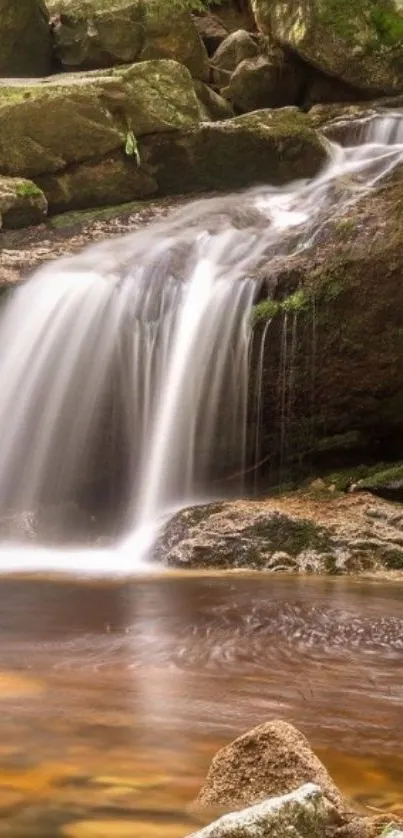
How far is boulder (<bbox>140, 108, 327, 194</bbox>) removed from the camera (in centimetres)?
1477

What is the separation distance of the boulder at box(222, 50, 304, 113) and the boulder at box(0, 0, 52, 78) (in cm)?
420

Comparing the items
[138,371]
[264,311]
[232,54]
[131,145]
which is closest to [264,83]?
[232,54]

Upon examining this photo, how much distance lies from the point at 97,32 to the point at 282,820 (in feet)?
61.8

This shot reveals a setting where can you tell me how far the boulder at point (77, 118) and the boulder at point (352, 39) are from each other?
13.3ft

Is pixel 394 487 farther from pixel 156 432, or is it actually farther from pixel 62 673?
pixel 62 673

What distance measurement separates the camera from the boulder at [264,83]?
59.2ft

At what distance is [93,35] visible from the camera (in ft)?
59.2

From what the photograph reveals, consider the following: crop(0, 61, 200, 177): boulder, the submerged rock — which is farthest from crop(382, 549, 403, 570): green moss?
crop(0, 61, 200, 177): boulder

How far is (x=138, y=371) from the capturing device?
984cm

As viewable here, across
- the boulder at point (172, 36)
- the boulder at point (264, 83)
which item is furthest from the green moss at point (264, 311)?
the boulder at point (172, 36)

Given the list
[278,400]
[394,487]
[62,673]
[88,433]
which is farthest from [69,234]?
[62,673]

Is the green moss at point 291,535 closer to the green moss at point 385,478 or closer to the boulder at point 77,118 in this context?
the green moss at point 385,478

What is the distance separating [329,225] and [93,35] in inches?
414

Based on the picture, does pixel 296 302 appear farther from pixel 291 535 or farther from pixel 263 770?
pixel 263 770
